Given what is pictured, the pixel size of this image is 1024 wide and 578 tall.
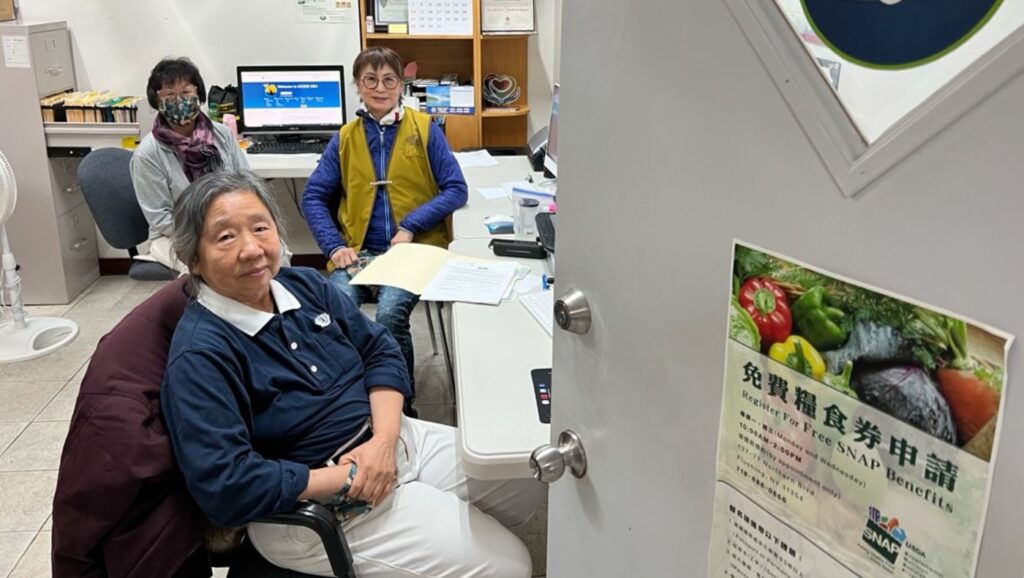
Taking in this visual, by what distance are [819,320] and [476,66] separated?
12.5 feet

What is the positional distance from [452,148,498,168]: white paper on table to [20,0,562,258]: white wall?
31.7 inches

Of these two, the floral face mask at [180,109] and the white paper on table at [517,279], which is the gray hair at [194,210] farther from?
the floral face mask at [180,109]

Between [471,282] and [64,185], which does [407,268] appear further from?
[64,185]

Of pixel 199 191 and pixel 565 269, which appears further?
pixel 199 191

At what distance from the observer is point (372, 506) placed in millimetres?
1591

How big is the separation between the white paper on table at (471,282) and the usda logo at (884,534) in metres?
1.51

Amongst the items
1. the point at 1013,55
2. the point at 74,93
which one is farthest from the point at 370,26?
the point at 1013,55

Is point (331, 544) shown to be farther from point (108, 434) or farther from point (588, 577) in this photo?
point (588, 577)

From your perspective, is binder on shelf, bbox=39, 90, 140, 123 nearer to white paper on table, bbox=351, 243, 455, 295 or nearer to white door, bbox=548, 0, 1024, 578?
white paper on table, bbox=351, 243, 455, 295

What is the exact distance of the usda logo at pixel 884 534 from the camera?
57 cm

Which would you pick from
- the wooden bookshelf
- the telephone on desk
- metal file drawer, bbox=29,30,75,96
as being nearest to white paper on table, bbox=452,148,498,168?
the wooden bookshelf

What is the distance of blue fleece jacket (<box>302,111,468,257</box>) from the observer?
3.03 metres

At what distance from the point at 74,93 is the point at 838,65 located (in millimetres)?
4338

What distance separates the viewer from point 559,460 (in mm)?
1036
